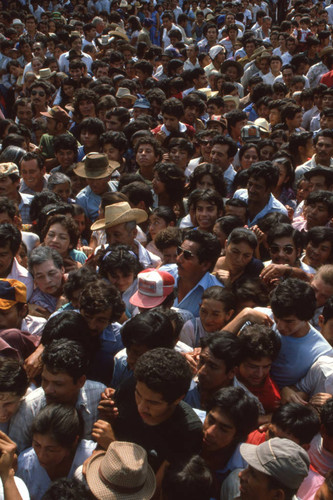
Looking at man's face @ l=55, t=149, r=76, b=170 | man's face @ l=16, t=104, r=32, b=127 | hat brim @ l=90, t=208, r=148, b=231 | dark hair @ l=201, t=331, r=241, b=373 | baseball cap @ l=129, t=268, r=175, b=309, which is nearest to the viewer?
dark hair @ l=201, t=331, r=241, b=373

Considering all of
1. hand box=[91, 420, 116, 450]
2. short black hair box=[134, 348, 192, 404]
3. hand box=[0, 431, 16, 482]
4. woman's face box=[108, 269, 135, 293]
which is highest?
short black hair box=[134, 348, 192, 404]

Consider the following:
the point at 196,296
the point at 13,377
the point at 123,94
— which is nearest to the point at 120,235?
the point at 196,296

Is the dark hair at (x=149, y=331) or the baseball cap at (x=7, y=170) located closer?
the dark hair at (x=149, y=331)

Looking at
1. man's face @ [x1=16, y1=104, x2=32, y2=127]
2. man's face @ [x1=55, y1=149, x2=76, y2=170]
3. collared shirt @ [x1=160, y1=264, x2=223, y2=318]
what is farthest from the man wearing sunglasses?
man's face @ [x1=16, y1=104, x2=32, y2=127]

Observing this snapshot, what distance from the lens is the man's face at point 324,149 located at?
5.62 meters

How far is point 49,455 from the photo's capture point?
254cm

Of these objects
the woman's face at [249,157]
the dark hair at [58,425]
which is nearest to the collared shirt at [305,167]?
the woman's face at [249,157]

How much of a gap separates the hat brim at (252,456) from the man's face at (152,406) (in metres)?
0.37

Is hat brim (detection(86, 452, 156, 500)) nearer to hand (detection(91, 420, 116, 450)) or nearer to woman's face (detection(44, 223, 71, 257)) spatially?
hand (detection(91, 420, 116, 450))

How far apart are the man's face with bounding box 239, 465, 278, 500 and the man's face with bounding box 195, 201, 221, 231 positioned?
2467 millimetres

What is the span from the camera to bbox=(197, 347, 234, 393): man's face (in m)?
2.90

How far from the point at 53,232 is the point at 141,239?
2.77 ft

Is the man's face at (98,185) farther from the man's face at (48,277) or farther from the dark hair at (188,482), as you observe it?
the dark hair at (188,482)

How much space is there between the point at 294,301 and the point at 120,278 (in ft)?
3.92
